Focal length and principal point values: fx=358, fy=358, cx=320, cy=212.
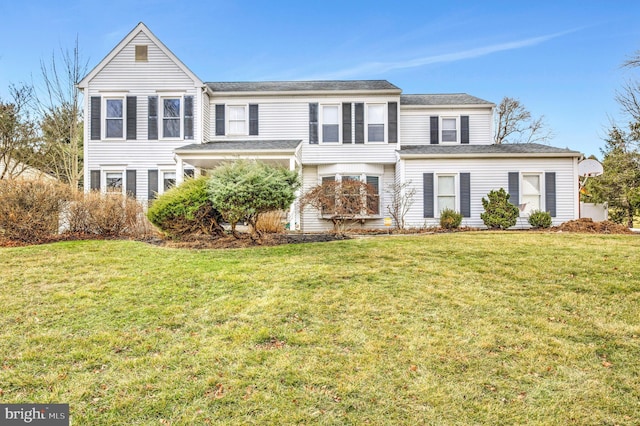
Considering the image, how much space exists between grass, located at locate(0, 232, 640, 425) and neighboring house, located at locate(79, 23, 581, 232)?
7789mm

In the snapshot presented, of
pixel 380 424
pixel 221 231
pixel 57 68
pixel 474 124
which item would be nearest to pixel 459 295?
pixel 380 424

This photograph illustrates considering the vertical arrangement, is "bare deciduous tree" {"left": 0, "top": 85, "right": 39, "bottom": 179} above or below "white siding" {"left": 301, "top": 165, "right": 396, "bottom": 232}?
above

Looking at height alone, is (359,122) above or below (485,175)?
above

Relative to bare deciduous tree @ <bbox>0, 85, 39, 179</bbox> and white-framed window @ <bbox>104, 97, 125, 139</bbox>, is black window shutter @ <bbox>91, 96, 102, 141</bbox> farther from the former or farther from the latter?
bare deciduous tree @ <bbox>0, 85, 39, 179</bbox>

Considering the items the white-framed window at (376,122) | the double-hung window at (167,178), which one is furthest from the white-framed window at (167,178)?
the white-framed window at (376,122)

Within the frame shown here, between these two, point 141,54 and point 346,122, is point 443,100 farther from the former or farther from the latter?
point 141,54

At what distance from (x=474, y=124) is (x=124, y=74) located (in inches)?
610

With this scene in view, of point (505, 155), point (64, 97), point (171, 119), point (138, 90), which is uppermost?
point (64, 97)

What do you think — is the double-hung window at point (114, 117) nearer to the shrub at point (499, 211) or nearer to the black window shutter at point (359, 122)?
the black window shutter at point (359, 122)

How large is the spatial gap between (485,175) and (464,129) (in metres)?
3.32

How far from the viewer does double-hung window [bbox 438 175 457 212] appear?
14336 millimetres

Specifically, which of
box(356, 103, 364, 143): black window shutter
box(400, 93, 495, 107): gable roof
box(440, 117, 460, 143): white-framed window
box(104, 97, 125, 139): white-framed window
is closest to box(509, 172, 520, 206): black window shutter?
box(440, 117, 460, 143): white-framed window

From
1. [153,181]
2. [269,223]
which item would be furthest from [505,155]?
[153,181]

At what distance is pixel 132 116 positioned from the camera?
14898 millimetres
